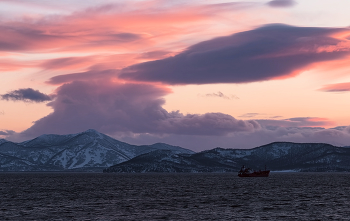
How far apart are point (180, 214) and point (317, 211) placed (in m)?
34.0

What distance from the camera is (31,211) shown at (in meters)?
114

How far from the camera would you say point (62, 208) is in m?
122

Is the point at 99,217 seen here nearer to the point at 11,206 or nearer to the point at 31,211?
the point at 31,211

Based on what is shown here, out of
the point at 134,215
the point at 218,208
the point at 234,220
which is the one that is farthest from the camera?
the point at 218,208

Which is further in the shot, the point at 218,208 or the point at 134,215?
the point at 218,208

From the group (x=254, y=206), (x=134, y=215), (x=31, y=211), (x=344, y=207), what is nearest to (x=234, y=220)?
(x=134, y=215)

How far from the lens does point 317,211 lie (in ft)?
371

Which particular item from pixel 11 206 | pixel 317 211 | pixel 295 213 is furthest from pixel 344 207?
pixel 11 206

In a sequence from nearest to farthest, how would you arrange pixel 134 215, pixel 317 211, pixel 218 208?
pixel 134 215, pixel 317 211, pixel 218 208

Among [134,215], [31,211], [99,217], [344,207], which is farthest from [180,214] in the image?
[344,207]

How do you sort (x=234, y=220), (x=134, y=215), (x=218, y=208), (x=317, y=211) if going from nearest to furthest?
(x=234, y=220) → (x=134, y=215) → (x=317, y=211) → (x=218, y=208)

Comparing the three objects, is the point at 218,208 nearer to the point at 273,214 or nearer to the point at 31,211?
the point at 273,214

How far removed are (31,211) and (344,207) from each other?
8076 cm

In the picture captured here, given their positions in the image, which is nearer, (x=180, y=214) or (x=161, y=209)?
(x=180, y=214)
